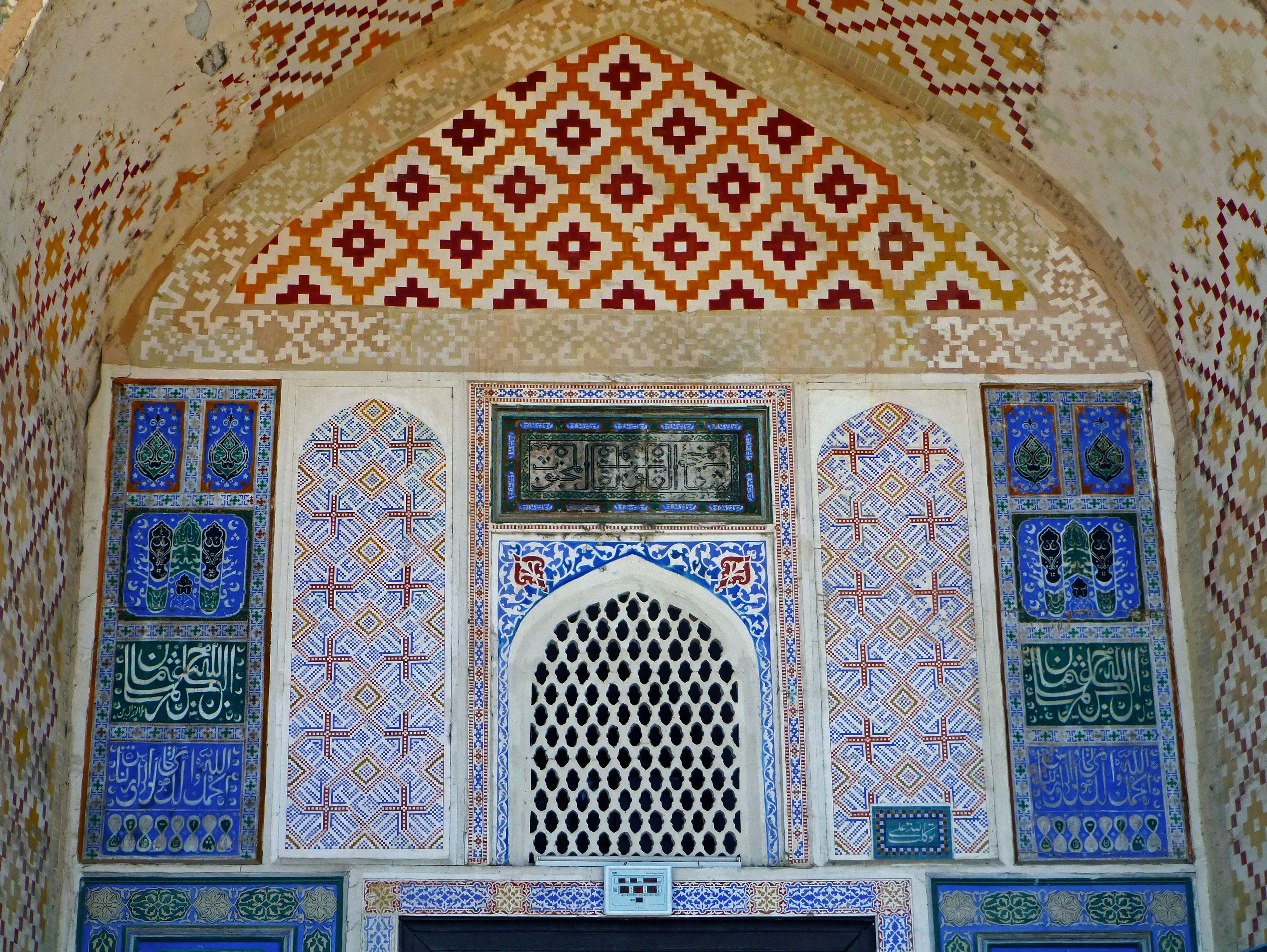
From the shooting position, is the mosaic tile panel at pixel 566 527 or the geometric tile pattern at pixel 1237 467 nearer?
the geometric tile pattern at pixel 1237 467

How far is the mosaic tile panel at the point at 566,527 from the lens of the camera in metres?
4.87

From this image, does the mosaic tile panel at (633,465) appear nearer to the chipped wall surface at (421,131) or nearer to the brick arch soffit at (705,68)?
the chipped wall surface at (421,131)

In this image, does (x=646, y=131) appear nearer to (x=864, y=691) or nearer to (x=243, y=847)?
(x=864, y=691)

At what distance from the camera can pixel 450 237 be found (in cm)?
538

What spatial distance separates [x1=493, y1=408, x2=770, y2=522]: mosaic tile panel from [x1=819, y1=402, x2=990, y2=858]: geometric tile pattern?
0.24 meters

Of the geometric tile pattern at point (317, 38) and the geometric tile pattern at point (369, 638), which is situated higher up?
the geometric tile pattern at point (317, 38)

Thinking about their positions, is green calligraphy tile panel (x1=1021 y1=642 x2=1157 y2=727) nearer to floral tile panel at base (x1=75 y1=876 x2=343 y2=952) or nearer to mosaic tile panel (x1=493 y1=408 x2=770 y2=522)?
mosaic tile panel (x1=493 y1=408 x2=770 y2=522)

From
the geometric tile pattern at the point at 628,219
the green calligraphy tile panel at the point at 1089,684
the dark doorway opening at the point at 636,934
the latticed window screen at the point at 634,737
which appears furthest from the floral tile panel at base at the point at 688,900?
the geometric tile pattern at the point at 628,219

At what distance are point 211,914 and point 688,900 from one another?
1.32 m

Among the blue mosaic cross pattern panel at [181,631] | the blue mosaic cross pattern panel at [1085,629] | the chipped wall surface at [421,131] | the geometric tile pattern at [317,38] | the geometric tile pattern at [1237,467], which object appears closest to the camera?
the chipped wall surface at [421,131]

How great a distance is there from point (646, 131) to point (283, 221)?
1.19 m

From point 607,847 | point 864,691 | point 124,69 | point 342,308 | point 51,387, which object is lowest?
point 607,847

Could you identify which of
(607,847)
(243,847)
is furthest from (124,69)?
(607,847)

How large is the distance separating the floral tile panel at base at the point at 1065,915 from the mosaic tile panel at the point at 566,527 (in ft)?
1.50
